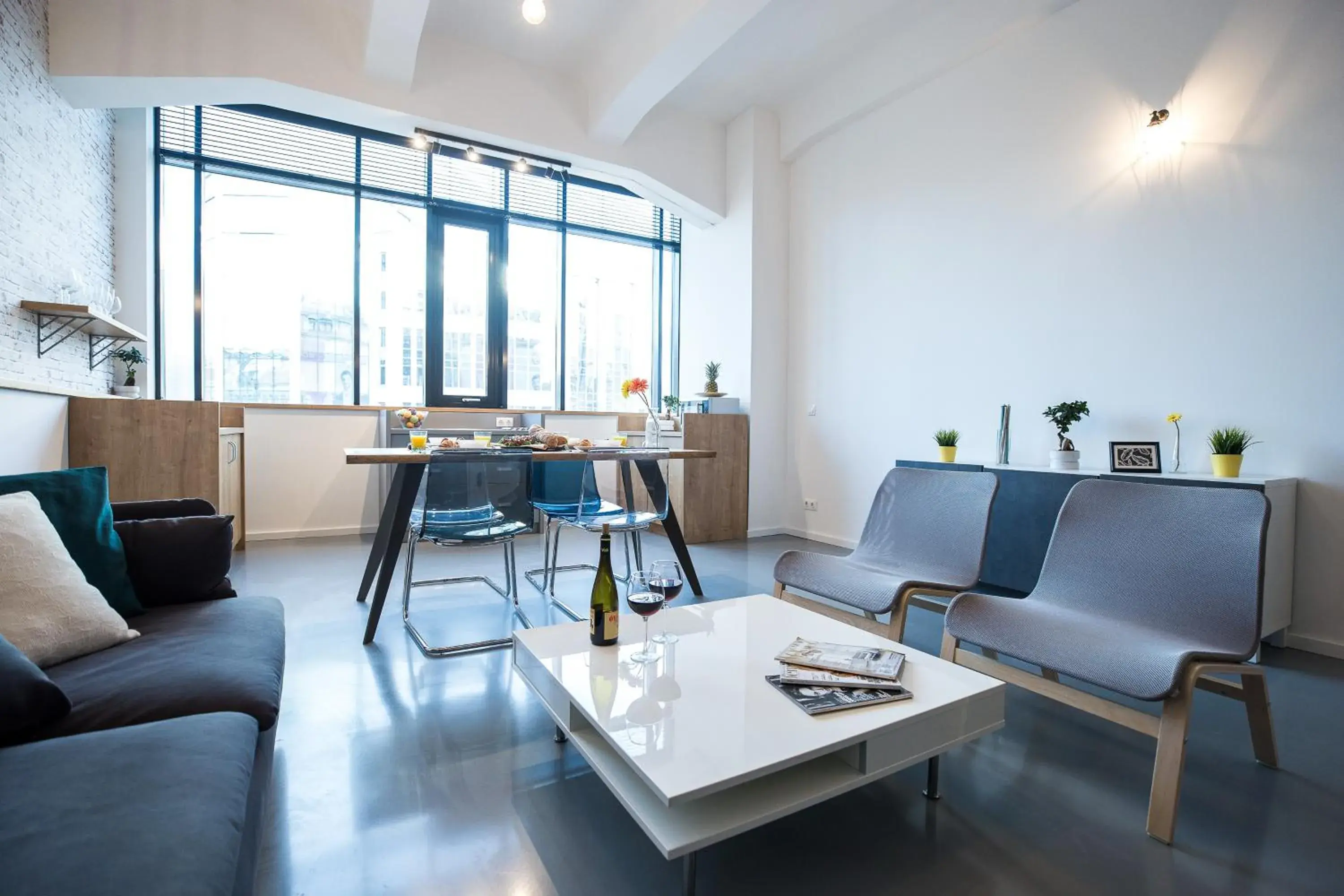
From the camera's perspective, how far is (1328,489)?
2574 millimetres

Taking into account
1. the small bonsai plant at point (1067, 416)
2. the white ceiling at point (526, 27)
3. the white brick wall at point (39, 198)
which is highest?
the white ceiling at point (526, 27)

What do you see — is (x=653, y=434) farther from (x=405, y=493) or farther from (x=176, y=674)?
(x=176, y=674)

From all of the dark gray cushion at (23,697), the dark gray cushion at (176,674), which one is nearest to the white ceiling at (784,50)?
the dark gray cushion at (176,674)

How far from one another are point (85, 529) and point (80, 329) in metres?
2.55

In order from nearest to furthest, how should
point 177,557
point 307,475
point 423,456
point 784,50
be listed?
point 177,557
point 423,456
point 784,50
point 307,475

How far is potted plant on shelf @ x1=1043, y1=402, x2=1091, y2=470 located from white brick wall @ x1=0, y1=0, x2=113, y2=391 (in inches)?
191

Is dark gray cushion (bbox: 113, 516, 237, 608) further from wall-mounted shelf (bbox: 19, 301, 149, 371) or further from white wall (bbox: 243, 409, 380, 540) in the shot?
white wall (bbox: 243, 409, 380, 540)

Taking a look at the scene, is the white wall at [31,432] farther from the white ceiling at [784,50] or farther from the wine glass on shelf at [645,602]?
the white ceiling at [784,50]

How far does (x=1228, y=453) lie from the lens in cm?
264

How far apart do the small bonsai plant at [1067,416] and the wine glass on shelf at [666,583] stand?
258cm

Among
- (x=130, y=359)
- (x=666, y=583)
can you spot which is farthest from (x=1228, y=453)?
(x=130, y=359)

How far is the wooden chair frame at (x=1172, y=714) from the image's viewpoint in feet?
4.41

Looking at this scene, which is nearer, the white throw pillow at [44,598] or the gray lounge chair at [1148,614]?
the white throw pillow at [44,598]

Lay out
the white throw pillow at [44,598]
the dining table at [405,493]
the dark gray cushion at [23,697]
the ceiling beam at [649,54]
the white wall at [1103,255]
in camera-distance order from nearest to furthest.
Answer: the dark gray cushion at [23,697]
the white throw pillow at [44,598]
the dining table at [405,493]
the white wall at [1103,255]
the ceiling beam at [649,54]
